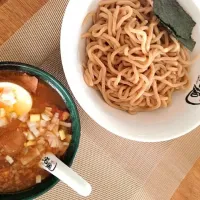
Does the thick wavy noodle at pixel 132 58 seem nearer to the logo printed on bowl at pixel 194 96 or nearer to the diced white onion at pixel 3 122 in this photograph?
the logo printed on bowl at pixel 194 96

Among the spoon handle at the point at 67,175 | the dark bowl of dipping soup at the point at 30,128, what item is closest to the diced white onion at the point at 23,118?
the dark bowl of dipping soup at the point at 30,128

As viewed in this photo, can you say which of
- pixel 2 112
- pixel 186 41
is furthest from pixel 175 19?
pixel 2 112

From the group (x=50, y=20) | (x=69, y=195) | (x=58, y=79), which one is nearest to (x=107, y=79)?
(x=58, y=79)

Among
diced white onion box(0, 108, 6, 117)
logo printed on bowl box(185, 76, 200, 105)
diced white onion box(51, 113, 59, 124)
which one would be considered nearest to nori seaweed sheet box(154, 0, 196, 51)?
logo printed on bowl box(185, 76, 200, 105)

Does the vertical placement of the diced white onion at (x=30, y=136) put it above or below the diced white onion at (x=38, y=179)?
above

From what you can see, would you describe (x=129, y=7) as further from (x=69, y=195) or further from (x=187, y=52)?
(x=69, y=195)

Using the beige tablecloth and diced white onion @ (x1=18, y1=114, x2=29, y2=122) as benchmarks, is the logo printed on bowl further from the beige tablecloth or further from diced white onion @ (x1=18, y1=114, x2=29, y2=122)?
diced white onion @ (x1=18, y1=114, x2=29, y2=122)

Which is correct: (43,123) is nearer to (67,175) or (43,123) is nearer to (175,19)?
(67,175)
